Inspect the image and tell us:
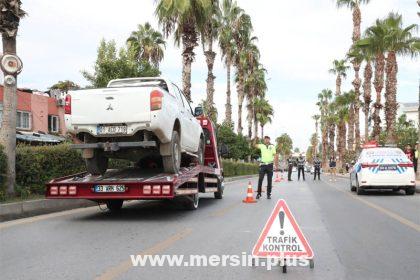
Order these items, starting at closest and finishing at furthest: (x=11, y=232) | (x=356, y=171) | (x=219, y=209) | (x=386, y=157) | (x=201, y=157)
→ 1. (x=11, y=232)
2. (x=219, y=209)
3. (x=201, y=157)
4. (x=386, y=157)
5. (x=356, y=171)

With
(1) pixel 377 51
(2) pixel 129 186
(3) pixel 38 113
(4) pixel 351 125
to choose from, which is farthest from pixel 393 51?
(4) pixel 351 125

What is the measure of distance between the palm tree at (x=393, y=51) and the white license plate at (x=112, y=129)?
25.0m

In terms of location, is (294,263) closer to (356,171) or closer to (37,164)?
(37,164)

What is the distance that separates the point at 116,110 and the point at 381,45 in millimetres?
28899

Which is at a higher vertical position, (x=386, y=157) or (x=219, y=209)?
(x=386, y=157)

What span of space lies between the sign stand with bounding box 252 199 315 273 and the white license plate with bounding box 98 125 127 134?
16.3 ft

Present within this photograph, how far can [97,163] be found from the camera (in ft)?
37.3

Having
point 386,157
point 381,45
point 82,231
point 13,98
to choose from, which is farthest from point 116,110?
point 381,45

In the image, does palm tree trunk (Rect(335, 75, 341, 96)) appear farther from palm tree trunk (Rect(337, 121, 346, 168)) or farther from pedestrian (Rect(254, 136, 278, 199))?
pedestrian (Rect(254, 136, 278, 199))

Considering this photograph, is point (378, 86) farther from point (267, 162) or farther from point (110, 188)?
point (110, 188)

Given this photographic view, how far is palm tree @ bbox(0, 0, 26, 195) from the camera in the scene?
11984 mm

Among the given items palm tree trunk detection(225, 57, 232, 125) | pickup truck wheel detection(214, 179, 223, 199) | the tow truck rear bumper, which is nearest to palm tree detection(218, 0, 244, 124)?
palm tree trunk detection(225, 57, 232, 125)

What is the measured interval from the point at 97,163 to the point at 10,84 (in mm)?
2995

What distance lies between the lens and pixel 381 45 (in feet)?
115
